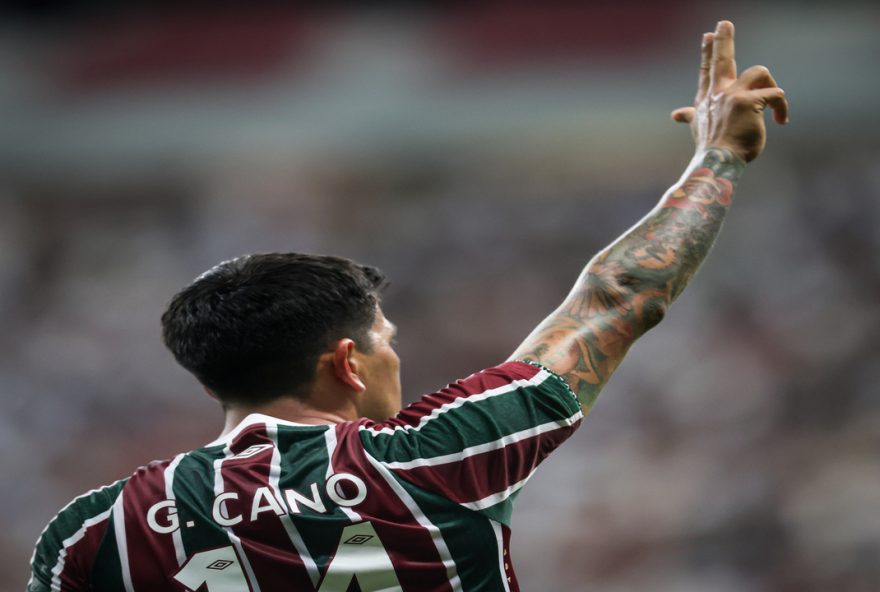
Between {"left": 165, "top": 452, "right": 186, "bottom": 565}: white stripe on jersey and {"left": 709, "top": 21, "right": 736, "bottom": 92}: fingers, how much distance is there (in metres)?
1.38

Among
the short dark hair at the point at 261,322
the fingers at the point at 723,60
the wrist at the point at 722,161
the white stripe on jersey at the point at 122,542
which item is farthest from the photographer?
the fingers at the point at 723,60

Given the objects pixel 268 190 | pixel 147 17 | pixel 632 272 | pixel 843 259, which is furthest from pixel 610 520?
pixel 147 17

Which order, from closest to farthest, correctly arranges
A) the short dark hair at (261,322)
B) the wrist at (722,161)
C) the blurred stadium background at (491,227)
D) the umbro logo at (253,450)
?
1. the umbro logo at (253,450)
2. the short dark hair at (261,322)
3. the wrist at (722,161)
4. the blurred stadium background at (491,227)

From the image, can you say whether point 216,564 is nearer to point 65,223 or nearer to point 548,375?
point 548,375

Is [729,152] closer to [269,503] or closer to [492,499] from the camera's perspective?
[492,499]

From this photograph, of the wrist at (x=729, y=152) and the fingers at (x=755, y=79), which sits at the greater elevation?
the fingers at (x=755, y=79)

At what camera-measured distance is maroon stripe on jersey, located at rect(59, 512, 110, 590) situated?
5.61ft

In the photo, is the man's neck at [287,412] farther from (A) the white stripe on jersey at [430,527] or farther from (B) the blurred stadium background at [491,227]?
(B) the blurred stadium background at [491,227]

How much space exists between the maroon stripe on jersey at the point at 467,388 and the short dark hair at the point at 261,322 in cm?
26

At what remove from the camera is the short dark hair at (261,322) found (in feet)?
6.33

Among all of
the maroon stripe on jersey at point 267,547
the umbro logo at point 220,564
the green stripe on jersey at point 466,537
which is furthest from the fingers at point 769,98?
the umbro logo at point 220,564

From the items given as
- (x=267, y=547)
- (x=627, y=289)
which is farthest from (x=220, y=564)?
(x=627, y=289)

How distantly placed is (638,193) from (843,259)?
1.62 meters

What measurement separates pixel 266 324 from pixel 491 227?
6428mm
